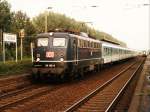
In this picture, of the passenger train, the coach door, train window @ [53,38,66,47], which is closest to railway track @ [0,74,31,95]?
the passenger train

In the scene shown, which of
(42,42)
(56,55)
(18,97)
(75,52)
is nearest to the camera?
(18,97)

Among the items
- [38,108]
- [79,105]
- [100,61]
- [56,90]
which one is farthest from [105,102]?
[100,61]

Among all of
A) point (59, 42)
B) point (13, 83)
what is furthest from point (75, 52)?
point (13, 83)

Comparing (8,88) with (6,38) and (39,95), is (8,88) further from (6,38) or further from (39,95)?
(6,38)

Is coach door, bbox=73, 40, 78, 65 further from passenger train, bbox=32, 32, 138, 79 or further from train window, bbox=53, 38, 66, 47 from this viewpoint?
train window, bbox=53, 38, 66, 47

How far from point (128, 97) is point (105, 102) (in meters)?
2.06

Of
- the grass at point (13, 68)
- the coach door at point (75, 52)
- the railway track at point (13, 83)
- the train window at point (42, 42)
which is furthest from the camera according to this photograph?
the grass at point (13, 68)

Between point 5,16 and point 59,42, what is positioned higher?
point 5,16

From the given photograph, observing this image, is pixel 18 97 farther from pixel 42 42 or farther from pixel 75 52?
pixel 75 52

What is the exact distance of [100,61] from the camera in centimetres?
3584

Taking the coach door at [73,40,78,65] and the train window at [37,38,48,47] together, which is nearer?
the train window at [37,38,48,47]

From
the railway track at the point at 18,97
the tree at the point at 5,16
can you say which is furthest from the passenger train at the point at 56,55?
the tree at the point at 5,16

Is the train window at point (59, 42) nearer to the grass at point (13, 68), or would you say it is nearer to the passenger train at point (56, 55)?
the passenger train at point (56, 55)

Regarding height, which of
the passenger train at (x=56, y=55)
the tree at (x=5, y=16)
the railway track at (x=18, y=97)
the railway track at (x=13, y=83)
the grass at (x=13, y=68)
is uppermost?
the tree at (x=5, y=16)
